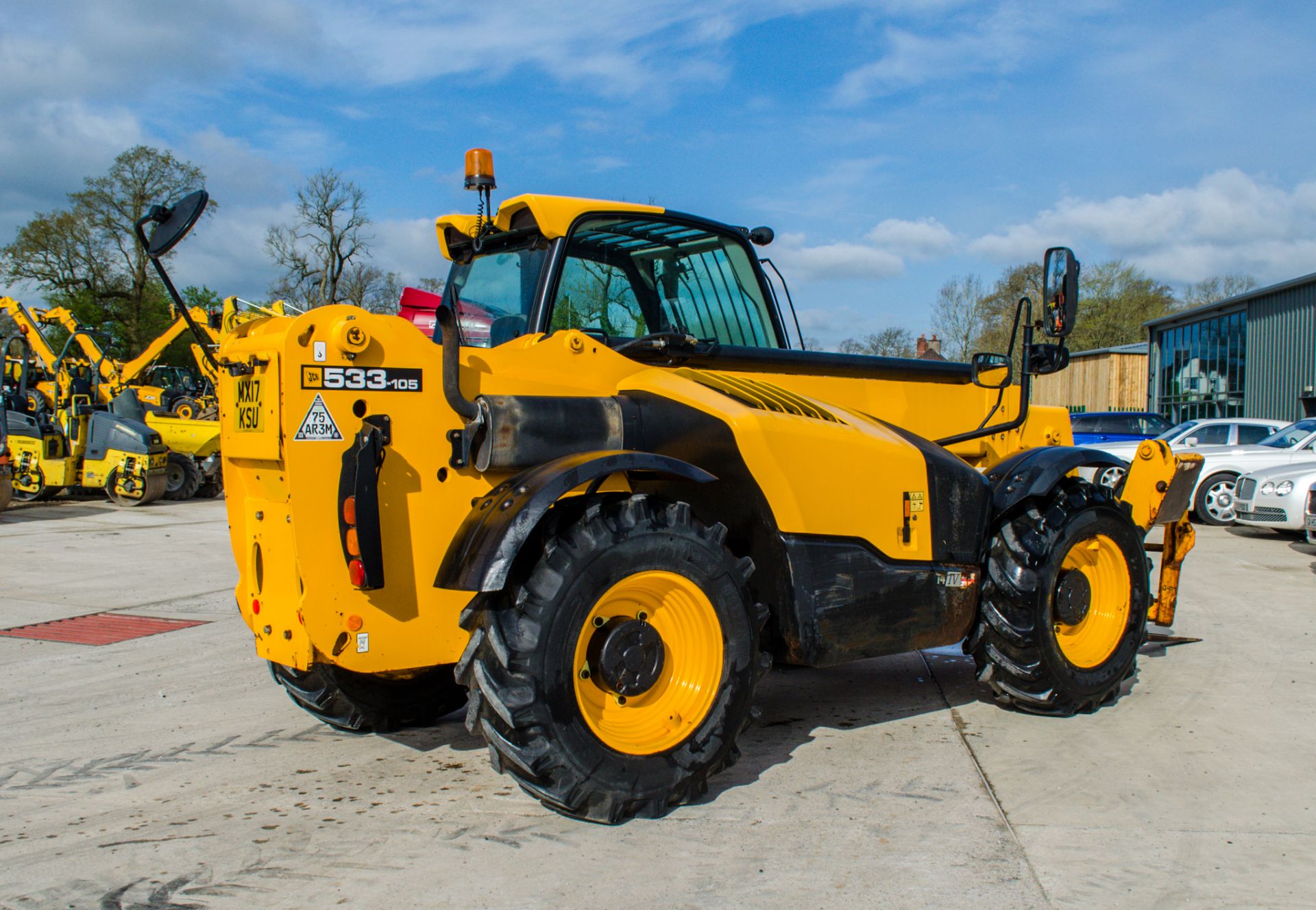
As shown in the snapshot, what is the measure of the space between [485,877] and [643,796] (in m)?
0.63

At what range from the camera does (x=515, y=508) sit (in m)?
3.46

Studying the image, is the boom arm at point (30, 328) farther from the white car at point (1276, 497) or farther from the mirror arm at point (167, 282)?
the white car at point (1276, 497)

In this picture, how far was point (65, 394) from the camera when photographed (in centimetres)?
1778

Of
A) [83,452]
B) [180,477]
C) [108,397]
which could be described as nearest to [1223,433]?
[180,477]

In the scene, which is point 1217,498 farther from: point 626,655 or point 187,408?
point 187,408

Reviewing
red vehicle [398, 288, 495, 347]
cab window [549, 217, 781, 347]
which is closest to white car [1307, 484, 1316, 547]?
cab window [549, 217, 781, 347]

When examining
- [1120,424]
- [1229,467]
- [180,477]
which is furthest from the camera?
[1120,424]

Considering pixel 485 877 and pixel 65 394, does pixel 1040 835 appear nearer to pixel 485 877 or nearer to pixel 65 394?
pixel 485 877

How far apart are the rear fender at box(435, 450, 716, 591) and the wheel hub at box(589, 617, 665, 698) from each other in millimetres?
485

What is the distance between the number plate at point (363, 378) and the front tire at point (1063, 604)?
2.80 meters

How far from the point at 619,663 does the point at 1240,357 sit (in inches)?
1297

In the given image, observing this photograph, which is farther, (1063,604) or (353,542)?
(1063,604)

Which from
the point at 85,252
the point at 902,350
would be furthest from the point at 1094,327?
the point at 85,252

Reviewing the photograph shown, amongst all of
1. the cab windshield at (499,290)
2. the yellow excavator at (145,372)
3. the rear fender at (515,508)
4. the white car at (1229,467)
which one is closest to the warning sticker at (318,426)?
the rear fender at (515,508)
